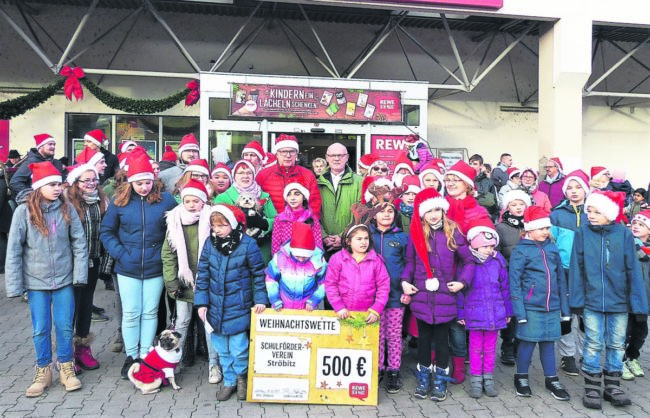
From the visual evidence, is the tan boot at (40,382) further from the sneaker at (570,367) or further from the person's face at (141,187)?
the sneaker at (570,367)

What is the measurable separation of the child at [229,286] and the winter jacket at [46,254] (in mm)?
1088

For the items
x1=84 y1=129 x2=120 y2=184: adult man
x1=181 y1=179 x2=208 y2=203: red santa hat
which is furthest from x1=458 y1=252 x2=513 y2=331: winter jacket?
x1=84 y1=129 x2=120 y2=184: adult man

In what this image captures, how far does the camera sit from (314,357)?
13.2 ft

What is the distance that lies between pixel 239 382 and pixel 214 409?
297mm

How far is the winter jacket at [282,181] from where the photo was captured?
508 cm

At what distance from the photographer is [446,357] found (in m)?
4.17

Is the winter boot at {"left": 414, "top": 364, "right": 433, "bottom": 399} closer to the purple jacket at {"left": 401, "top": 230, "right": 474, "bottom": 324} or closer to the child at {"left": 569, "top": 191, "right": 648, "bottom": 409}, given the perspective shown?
the purple jacket at {"left": 401, "top": 230, "right": 474, "bottom": 324}

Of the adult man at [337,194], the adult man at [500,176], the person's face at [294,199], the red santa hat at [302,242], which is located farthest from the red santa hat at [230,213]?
the adult man at [500,176]

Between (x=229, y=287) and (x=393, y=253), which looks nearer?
(x=229, y=287)

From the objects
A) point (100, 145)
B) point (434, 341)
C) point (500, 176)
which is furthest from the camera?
point (500, 176)

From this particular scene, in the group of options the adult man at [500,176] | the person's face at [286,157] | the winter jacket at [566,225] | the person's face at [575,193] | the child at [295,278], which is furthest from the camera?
the adult man at [500,176]

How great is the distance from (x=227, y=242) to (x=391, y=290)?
1.43 meters

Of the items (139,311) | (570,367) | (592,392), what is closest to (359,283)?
(139,311)

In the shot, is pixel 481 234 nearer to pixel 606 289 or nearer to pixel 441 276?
pixel 441 276
